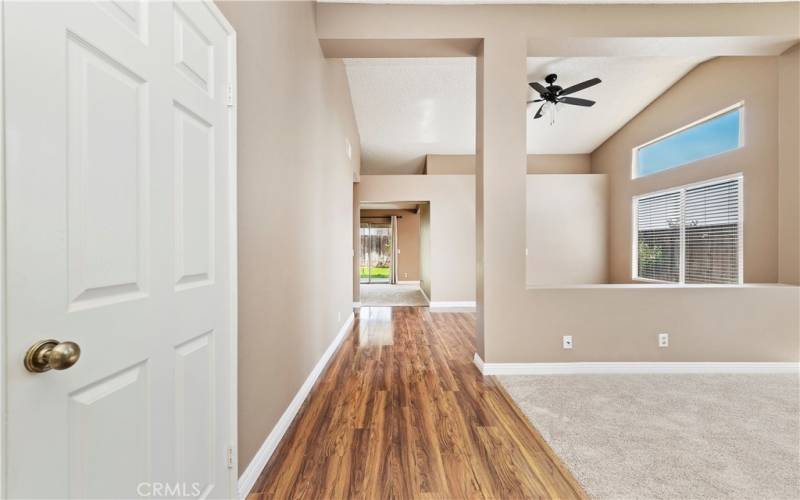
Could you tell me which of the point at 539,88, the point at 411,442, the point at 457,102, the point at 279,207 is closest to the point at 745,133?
the point at 539,88

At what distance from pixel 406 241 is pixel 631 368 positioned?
7743 mm

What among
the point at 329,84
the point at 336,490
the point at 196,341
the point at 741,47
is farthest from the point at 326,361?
the point at 741,47

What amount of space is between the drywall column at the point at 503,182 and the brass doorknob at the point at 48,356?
260 cm

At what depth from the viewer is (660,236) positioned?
17.2ft

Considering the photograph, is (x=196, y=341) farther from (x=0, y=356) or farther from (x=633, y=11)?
(x=633, y=11)

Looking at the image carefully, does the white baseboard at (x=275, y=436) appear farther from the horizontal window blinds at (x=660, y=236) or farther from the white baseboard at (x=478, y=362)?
the horizontal window blinds at (x=660, y=236)

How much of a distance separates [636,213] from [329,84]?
18.4 feet

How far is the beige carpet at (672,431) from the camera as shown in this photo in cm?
149

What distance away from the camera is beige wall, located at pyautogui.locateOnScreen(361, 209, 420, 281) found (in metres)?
10.1

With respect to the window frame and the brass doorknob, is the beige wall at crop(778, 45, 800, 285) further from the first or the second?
the brass doorknob

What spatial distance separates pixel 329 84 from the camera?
3340mm

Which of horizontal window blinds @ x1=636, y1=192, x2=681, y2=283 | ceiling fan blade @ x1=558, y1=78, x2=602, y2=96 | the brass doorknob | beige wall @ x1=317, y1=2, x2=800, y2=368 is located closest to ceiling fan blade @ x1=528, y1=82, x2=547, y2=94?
ceiling fan blade @ x1=558, y1=78, x2=602, y2=96

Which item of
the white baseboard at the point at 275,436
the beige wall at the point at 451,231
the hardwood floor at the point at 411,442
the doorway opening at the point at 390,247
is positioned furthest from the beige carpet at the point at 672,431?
the doorway opening at the point at 390,247

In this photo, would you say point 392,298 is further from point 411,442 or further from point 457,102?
point 411,442
